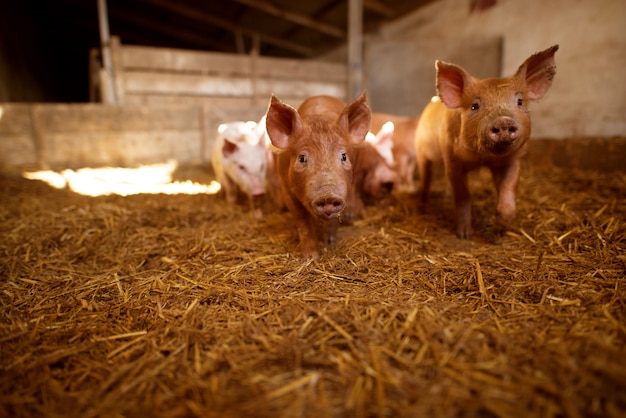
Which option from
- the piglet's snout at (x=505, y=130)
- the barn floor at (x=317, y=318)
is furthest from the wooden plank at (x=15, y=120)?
the piglet's snout at (x=505, y=130)

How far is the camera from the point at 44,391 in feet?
5.28

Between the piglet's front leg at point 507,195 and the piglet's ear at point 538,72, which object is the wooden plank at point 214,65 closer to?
the piglet's ear at point 538,72

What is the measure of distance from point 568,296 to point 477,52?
21.3ft

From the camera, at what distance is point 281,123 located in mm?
2938

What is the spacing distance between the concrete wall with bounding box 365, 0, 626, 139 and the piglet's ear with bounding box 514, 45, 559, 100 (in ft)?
11.1

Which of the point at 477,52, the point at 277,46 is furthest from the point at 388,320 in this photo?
the point at 277,46

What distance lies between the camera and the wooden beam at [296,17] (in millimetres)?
10453

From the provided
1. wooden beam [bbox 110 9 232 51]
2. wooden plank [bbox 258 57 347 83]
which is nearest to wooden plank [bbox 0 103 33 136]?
wooden plank [bbox 258 57 347 83]

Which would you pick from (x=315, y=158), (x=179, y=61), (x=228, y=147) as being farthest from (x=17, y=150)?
(x=315, y=158)

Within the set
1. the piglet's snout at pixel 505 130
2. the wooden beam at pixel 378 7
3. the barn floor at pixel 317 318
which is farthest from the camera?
the wooden beam at pixel 378 7

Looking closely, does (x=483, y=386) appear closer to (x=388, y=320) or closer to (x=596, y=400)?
(x=596, y=400)

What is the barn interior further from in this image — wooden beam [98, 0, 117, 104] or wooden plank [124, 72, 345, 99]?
wooden plank [124, 72, 345, 99]

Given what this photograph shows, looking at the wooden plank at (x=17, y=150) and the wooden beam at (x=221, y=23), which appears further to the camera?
the wooden beam at (x=221, y=23)

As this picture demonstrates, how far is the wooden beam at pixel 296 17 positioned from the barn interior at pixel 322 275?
13.8 feet
